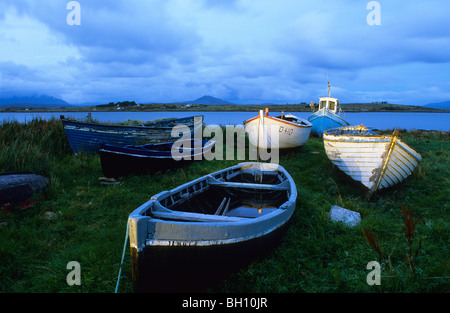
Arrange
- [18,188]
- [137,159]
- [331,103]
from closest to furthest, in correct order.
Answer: [18,188] → [137,159] → [331,103]

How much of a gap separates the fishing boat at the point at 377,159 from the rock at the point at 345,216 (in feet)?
6.34

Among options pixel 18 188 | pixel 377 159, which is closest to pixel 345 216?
pixel 377 159

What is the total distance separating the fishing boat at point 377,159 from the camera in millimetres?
6840

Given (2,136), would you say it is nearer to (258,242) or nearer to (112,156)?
(112,156)

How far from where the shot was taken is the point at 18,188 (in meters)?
6.15

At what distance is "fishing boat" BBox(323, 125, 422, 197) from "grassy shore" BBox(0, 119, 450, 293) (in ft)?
1.69

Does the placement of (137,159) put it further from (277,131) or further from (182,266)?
(277,131)

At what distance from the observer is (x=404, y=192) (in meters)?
7.38

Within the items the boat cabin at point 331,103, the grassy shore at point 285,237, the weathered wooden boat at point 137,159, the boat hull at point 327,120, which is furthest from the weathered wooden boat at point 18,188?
the boat cabin at point 331,103

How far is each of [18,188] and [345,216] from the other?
759cm

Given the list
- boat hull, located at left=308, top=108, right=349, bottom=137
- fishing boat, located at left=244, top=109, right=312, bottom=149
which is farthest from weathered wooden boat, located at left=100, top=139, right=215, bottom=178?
boat hull, located at left=308, top=108, right=349, bottom=137
